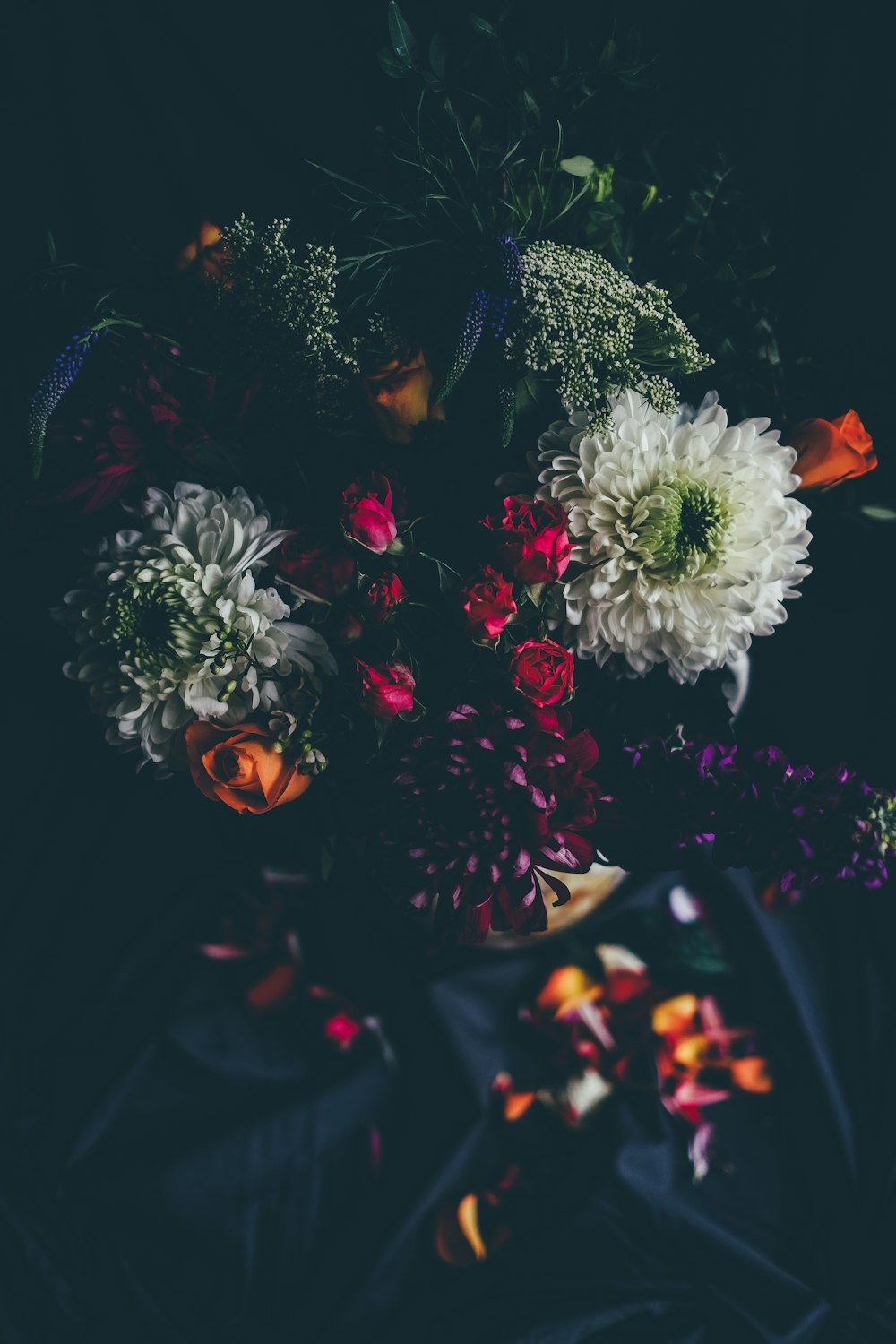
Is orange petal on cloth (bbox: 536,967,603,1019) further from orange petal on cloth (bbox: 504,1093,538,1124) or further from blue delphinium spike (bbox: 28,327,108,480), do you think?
blue delphinium spike (bbox: 28,327,108,480)

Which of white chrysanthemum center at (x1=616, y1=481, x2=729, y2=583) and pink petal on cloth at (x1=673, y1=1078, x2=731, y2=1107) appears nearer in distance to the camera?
white chrysanthemum center at (x1=616, y1=481, x2=729, y2=583)

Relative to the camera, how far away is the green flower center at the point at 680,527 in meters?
0.55

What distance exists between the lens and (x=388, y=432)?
1.91 ft

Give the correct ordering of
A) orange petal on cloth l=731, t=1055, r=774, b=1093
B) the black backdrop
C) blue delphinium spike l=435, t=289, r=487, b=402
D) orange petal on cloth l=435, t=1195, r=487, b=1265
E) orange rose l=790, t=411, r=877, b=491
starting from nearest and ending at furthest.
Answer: blue delphinium spike l=435, t=289, r=487, b=402, orange rose l=790, t=411, r=877, b=491, the black backdrop, orange petal on cloth l=435, t=1195, r=487, b=1265, orange petal on cloth l=731, t=1055, r=774, b=1093

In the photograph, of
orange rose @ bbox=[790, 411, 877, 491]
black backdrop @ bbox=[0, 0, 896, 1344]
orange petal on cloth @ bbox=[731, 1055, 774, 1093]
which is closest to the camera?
orange rose @ bbox=[790, 411, 877, 491]

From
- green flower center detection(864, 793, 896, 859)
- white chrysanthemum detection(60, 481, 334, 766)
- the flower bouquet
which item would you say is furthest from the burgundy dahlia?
green flower center detection(864, 793, 896, 859)

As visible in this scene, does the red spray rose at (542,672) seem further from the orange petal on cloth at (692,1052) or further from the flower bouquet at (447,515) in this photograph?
the orange petal on cloth at (692,1052)

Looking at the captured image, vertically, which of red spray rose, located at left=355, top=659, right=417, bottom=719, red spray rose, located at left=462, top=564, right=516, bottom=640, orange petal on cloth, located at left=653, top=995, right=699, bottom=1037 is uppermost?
red spray rose, located at left=462, top=564, right=516, bottom=640

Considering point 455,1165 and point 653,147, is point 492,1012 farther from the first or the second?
point 653,147

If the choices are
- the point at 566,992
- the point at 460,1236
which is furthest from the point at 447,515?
the point at 460,1236

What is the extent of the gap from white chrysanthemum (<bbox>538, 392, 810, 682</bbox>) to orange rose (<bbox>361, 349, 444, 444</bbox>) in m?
0.08

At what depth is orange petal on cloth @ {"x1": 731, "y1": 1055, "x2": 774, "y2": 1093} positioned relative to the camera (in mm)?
976

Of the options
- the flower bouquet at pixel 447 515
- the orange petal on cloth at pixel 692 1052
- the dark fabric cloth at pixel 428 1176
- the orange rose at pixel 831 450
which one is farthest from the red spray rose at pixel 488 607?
the orange petal on cloth at pixel 692 1052

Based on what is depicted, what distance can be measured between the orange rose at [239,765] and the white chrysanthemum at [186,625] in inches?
0.6
